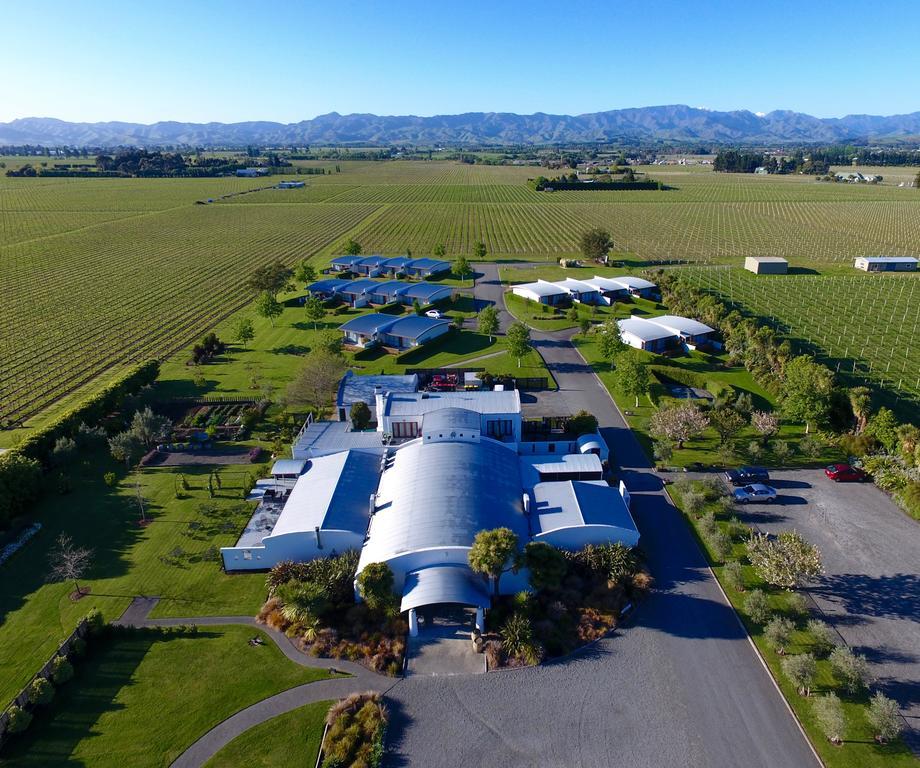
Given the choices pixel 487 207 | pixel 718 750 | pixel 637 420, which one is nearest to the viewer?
pixel 718 750

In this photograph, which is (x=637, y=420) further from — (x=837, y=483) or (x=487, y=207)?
(x=487, y=207)

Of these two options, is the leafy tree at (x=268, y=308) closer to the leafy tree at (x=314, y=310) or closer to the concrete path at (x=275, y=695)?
the leafy tree at (x=314, y=310)

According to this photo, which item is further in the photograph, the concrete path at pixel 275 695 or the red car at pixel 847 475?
the red car at pixel 847 475

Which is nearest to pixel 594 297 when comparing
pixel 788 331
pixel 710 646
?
pixel 788 331

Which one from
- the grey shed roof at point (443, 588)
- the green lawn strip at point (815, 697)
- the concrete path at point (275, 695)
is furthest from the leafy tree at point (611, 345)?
the concrete path at point (275, 695)

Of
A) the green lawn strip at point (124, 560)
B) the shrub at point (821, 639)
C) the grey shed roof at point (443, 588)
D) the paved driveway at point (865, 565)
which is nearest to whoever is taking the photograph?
the paved driveway at point (865, 565)

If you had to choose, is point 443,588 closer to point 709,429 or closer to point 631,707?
point 631,707
